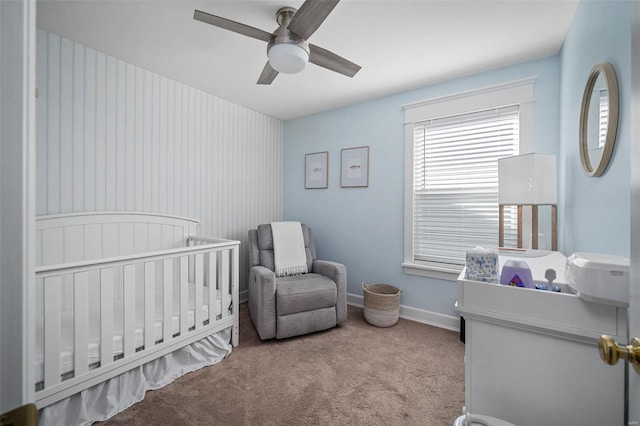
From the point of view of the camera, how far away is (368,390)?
68.6 inches

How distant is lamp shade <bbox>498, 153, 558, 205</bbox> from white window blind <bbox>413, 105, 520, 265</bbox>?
0.69 metres

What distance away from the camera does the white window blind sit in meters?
2.41

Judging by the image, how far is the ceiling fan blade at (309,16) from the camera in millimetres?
1306

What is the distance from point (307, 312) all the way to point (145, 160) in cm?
197

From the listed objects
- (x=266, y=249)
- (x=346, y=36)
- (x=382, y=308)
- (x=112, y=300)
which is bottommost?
(x=382, y=308)

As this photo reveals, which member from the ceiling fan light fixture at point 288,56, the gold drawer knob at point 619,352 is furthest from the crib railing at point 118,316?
the gold drawer knob at point 619,352

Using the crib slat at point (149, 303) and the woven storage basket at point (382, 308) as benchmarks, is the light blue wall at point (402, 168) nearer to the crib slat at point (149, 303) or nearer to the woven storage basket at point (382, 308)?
the woven storage basket at point (382, 308)

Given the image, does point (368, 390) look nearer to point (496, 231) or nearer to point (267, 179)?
point (496, 231)

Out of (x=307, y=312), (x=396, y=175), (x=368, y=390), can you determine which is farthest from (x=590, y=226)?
(x=307, y=312)

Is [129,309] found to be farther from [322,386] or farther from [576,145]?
[576,145]

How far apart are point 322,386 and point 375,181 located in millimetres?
2033

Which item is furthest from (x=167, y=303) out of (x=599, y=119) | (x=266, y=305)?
(x=599, y=119)

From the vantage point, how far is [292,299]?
231cm

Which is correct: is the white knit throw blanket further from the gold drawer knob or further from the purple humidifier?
the gold drawer knob
